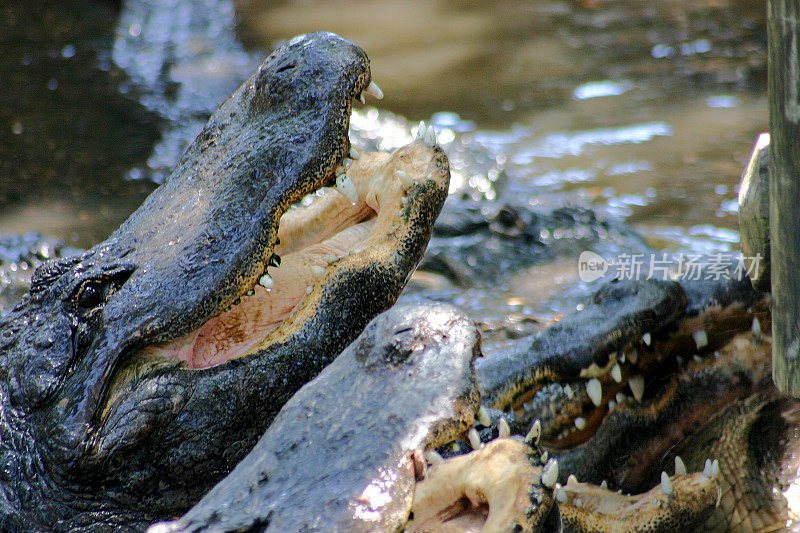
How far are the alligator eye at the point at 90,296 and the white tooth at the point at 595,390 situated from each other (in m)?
1.54

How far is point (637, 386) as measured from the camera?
104 inches

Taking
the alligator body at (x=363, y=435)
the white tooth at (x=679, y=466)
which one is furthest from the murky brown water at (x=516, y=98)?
the alligator body at (x=363, y=435)

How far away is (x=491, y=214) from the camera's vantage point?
4965 mm

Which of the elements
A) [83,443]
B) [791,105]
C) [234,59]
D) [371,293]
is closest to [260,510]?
[83,443]

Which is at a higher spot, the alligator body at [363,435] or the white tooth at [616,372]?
the alligator body at [363,435]

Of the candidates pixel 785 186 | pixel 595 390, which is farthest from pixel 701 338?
pixel 785 186

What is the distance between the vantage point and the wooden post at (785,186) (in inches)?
72.4

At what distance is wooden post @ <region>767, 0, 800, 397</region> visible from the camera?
1.84m

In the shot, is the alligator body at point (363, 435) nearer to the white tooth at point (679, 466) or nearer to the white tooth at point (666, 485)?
the white tooth at point (666, 485)

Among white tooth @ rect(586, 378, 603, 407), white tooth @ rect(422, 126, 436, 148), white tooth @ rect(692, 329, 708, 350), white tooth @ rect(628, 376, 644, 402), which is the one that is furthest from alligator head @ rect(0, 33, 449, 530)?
white tooth @ rect(692, 329, 708, 350)

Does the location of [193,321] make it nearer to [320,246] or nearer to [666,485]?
[320,246]

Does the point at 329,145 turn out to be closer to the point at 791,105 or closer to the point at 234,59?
the point at 791,105

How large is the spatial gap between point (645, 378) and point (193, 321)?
1453 millimetres

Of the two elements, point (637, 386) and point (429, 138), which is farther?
point (429, 138)
